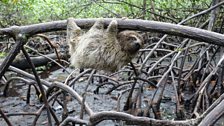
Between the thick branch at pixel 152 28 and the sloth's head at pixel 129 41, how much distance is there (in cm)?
31

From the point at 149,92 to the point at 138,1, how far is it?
13.3ft

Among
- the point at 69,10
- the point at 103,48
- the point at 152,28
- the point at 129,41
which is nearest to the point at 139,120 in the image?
the point at 152,28

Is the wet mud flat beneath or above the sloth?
beneath

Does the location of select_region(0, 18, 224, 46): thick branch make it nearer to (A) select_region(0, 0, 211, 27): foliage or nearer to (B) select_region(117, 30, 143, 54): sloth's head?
(B) select_region(117, 30, 143, 54): sloth's head

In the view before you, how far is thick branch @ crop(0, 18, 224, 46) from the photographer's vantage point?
192cm

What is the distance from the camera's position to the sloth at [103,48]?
9.32ft

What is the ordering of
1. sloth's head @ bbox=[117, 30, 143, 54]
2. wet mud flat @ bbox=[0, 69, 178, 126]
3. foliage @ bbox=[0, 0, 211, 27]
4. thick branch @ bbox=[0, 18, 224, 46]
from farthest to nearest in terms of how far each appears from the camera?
foliage @ bbox=[0, 0, 211, 27] → wet mud flat @ bbox=[0, 69, 178, 126] → sloth's head @ bbox=[117, 30, 143, 54] → thick branch @ bbox=[0, 18, 224, 46]

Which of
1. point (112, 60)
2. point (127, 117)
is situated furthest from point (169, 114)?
point (127, 117)

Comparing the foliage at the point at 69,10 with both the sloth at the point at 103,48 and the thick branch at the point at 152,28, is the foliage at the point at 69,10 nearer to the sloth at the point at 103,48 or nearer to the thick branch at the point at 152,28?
the sloth at the point at 103,48

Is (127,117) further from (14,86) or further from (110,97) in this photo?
(14,86)

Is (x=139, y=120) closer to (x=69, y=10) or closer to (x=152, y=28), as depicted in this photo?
(x=152, y=28)

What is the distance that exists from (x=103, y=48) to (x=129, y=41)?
0.27 meters

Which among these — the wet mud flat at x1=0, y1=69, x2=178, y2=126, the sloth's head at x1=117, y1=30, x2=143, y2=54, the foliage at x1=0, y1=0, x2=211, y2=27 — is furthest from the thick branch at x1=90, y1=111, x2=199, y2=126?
the foliage at x1=0, y1=0, x2=211, y2=27

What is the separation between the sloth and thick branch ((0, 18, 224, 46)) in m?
0.29
